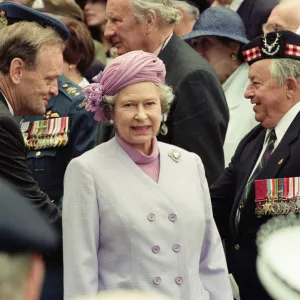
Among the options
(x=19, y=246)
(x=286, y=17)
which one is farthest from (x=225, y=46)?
(x=19, y=246)

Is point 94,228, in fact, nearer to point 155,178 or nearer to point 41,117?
point 155,178

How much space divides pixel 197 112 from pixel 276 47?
1.85ft

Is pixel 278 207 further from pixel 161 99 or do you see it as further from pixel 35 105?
pixel 35 105

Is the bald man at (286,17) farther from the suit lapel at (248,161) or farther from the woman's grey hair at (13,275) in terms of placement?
the woman's grey hair at (13,275)

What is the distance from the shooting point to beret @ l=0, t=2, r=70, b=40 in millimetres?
4656

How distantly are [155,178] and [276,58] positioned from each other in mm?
1339

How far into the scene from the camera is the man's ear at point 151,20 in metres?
5.32

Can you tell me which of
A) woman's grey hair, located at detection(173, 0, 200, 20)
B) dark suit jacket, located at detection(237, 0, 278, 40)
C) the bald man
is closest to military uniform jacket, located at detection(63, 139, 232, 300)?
the bald man

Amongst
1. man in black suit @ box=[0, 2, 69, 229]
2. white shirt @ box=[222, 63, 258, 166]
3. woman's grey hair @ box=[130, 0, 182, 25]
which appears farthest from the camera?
white shirt @ box=[222, 63, 258, 166]

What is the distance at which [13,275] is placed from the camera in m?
1.50

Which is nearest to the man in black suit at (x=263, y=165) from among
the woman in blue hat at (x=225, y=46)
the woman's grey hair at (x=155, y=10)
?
the woman's grey hair at (x=155, y=10)

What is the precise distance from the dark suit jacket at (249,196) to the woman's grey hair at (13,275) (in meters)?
3.27

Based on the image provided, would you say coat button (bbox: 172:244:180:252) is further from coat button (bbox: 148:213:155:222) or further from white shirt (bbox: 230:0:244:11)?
white shirt (bbox: 230:0:244:11)

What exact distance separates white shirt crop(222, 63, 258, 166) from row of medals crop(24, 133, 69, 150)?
56.6 inches
